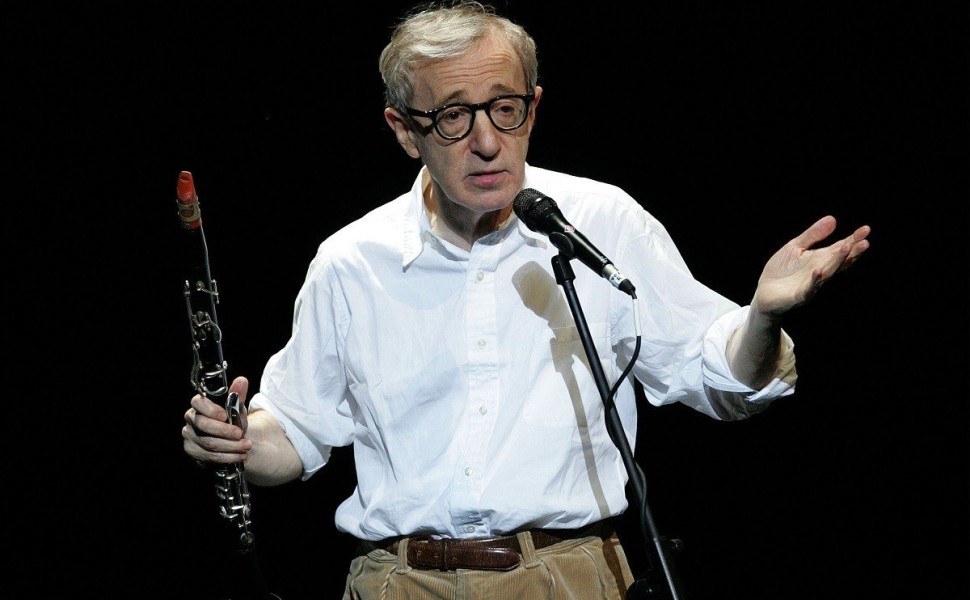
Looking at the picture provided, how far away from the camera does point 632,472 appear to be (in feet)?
5.25

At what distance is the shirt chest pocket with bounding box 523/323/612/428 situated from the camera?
2154 mm

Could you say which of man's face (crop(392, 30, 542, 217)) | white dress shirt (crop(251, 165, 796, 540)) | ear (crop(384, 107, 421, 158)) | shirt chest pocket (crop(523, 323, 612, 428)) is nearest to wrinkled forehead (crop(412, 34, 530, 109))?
man's face (crop(392, 30, 542, 217))

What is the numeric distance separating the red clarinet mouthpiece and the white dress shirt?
57 cm

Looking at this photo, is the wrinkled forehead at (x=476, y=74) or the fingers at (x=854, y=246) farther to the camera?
the wrinkled forehead at (x=476, y=74)

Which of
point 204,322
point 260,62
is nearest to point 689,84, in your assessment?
point 260,62

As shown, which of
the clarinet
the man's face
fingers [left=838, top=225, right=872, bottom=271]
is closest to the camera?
fingers [left=838, top=225, right=872, bottom=271]

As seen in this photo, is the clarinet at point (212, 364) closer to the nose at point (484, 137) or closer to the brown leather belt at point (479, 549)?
the brown leather belt at point (479, 549)

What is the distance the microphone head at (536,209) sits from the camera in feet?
5.59

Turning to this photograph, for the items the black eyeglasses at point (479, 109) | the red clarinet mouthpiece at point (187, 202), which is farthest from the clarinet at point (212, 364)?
the black eyeglasses at point (479, 109)

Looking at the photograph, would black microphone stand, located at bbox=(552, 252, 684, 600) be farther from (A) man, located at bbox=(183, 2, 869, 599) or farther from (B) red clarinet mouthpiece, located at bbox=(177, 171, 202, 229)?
(B) red clarinet mouthpiece, located at bbox=(177, 171, 202, 229)

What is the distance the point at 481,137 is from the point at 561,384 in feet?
1.82

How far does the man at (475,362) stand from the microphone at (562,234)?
365mm

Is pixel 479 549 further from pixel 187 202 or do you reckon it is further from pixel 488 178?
pixel 187 202

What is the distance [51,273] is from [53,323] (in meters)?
0.15
